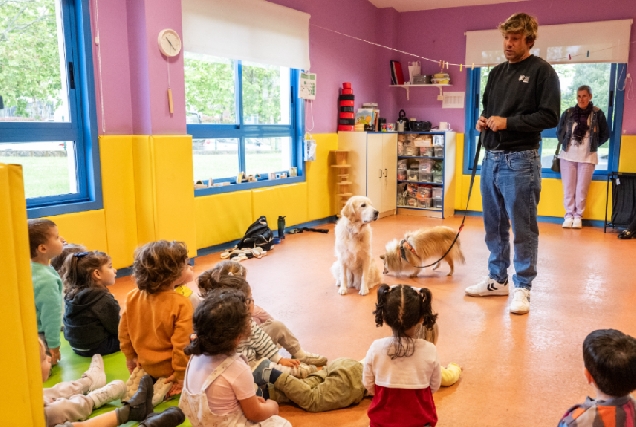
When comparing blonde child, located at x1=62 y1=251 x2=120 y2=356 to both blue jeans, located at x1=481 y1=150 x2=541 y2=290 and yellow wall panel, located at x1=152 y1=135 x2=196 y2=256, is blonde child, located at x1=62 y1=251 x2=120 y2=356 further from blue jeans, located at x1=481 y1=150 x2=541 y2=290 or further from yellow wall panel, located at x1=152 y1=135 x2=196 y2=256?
blue jeans, located at x1=481 y1=150 x2=541 y2=290

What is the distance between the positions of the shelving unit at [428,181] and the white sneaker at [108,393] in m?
5.59

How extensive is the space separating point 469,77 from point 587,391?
566cm

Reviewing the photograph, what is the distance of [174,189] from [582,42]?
521cm

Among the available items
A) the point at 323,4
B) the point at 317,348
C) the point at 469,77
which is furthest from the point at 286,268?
the point at 469,77

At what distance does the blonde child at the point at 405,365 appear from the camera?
1.69 metres

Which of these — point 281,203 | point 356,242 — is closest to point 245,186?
point 281,203

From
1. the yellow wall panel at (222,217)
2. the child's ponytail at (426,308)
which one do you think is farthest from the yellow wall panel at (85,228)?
the child's ponytail at (426,308)

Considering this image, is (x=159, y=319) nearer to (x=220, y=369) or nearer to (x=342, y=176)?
(x=220, y=369)

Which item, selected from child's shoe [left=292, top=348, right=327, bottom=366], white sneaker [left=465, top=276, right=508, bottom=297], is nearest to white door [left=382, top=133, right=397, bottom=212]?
white sneaker [left=465, top=276, right=508, bottom=297]

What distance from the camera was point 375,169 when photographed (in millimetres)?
6855

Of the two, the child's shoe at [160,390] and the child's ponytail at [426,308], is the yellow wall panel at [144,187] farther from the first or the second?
the child's ponytail at [426,308]

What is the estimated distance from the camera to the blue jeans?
127 inches

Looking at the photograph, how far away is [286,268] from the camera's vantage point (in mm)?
4508

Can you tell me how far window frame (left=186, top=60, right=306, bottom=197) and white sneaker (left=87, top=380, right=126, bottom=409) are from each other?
2759 mm
